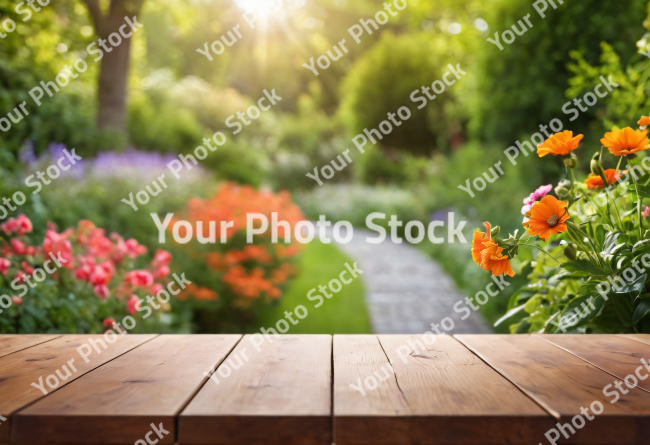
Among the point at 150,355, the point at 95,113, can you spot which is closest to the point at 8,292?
the point at 150,355

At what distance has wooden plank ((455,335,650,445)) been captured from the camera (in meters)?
0.93

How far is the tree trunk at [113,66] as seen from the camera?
6766 millimetres

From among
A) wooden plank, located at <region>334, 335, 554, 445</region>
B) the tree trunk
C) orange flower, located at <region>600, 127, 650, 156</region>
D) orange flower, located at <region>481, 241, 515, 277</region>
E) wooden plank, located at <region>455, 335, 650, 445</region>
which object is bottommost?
wooden plank, located at <region>455, 335, 650, 445</region>

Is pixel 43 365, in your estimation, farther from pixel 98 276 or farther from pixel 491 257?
pixel 491 257

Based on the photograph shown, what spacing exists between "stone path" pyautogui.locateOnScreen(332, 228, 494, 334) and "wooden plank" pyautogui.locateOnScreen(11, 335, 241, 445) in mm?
3076

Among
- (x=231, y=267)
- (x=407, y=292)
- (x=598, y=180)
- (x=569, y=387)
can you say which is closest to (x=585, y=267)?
(x=598, y=180)

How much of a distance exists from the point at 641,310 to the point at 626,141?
22.8 inches

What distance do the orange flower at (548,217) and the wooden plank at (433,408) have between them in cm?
55

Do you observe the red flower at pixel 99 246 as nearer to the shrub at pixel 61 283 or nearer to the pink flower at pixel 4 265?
the shrub at pixel 61 283

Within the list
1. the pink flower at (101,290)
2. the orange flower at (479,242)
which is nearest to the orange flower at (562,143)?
the orange flower at (479,242)

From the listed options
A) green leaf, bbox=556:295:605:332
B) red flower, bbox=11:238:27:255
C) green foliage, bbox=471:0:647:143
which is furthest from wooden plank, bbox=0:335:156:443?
green foliage, bbox=471:0:647:143

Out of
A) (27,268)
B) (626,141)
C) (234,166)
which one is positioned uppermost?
(234,166)

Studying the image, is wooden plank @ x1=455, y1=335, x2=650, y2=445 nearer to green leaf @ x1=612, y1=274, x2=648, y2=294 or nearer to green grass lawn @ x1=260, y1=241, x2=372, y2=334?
green leaf @ x1=612, y1=274, x2=648, y2=294

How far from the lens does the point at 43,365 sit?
4.06ft
